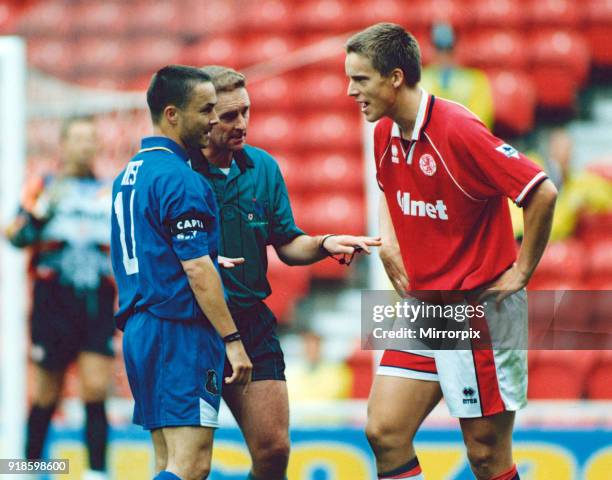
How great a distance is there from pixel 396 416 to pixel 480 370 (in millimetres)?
313

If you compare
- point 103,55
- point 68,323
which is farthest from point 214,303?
point 103,55

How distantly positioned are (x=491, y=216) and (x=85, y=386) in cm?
253

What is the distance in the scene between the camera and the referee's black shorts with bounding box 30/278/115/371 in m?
5.57

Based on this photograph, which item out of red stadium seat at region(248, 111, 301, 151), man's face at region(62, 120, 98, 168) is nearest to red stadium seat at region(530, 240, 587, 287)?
red stadium seat at region(248, 111, 301, 151)

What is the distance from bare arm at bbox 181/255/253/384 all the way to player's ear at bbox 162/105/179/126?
1.51 feet

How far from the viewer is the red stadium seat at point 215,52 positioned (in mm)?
8688

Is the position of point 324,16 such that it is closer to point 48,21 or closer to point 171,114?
point 48,21

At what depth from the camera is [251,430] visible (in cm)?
392

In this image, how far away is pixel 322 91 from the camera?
8.40 m

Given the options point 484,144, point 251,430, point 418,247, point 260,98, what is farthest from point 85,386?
point 260,98

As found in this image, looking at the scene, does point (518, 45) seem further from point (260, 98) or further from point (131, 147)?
point (131, 147)

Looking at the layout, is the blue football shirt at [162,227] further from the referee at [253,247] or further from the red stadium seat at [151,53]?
the red stadium seat at [151,53]

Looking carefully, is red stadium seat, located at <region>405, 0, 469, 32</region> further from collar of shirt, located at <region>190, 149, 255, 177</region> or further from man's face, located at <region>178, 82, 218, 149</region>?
man's face, located at <region>178, 82, 218, 149</region>

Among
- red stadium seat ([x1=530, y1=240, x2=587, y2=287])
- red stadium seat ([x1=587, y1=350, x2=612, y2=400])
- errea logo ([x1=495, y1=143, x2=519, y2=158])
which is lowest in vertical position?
red stadium seat ([x1=587, y1=350, x2=612, y2=400])
